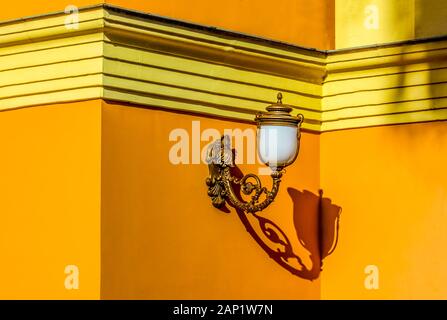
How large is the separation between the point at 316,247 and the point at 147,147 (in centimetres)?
158

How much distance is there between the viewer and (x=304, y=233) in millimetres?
10062

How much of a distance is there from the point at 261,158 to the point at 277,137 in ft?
0.57

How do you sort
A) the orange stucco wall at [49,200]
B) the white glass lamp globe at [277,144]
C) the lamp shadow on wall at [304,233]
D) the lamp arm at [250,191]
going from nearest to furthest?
the orange stucco wall at [49,200] < the white glass lamp globe at [277,144] < the lamp arm at [250,191] < the lamp shadow on wall at [304,233]

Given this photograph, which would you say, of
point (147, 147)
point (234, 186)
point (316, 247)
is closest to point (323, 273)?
point (316, 247)

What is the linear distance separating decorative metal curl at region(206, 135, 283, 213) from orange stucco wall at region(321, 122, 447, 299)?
2.53ft

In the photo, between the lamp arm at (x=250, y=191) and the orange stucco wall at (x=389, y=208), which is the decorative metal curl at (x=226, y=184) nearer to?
the lamp arm at (x=250, y=191)

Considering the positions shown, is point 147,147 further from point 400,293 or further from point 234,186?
point 400,293

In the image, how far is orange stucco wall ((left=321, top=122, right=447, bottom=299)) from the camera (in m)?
9.66

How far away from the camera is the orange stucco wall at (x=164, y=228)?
29.3 ft

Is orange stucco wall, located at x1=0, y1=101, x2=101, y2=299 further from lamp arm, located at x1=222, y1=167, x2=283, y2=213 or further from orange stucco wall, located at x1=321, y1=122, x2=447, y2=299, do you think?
orange stucco wall, located at x1=321, y1=122, x2=447, y2=299

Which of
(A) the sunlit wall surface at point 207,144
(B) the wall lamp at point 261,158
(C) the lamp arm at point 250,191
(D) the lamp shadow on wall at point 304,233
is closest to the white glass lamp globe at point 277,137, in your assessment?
(B) the wall lamp at point 261,158

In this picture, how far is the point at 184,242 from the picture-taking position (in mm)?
9258

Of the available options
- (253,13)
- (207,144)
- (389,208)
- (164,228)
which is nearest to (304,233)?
(389,208)

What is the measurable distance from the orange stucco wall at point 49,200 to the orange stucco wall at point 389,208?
1.91 metres
